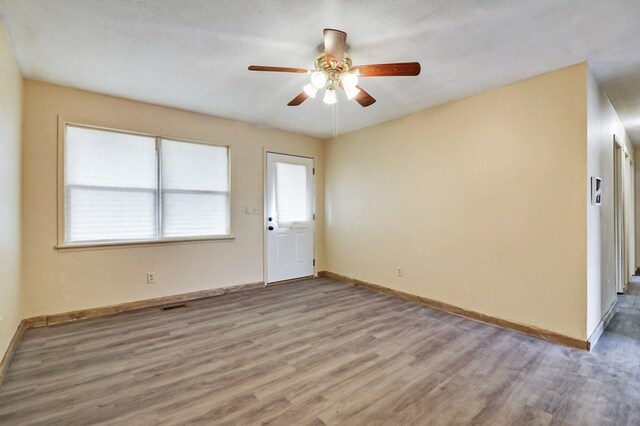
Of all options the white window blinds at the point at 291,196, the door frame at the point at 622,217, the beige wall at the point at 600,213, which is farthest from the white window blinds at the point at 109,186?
the door frame at the point at 622,217

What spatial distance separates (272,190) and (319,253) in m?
1.50

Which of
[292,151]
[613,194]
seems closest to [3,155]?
[292,151]

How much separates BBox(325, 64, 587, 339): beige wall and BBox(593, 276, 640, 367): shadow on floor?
26cm

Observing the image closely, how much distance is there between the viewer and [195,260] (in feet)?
13.1

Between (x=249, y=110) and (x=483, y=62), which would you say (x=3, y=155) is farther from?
(x=483, y=62)

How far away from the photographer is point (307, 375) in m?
2.12

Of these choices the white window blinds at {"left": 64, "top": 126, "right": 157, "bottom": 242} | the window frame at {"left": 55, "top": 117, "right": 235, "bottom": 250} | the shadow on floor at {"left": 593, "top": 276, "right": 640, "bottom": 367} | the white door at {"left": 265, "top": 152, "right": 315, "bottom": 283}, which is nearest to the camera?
the shadow on floor at {"left": 593, "top": 276, "right": 640, "bottom": 367}

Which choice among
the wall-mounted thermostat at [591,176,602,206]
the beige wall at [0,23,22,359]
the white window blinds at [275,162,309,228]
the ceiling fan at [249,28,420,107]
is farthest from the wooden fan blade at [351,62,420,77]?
the white window blinds at [275,162,309,228]

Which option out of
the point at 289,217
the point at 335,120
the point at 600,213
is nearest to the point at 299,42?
the point at 335,120

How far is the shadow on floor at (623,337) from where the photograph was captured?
7.85 ft

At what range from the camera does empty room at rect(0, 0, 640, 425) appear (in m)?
1.91

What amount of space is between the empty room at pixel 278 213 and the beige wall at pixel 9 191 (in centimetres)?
5

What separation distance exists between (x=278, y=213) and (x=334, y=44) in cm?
309

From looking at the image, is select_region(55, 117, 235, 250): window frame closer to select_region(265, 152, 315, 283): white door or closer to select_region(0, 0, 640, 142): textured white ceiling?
select_region(0, 0, 640, 142): textured white ceiling
